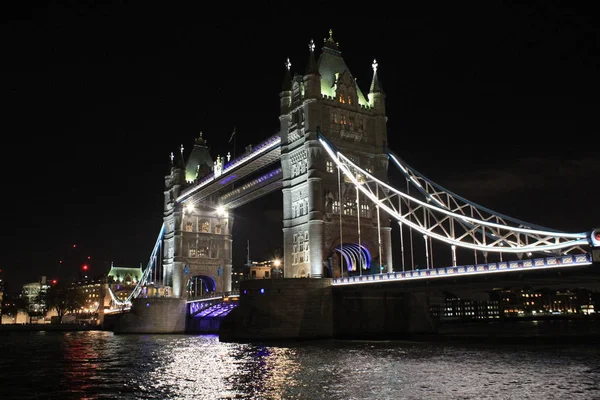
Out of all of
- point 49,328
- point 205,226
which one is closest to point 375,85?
point 205,226

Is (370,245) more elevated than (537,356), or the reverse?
(370,245)

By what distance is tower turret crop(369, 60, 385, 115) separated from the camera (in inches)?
2434

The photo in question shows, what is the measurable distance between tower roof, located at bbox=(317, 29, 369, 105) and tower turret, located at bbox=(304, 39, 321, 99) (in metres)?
1.81

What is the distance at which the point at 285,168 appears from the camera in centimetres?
6078

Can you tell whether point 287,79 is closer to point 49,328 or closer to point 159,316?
point 159,316

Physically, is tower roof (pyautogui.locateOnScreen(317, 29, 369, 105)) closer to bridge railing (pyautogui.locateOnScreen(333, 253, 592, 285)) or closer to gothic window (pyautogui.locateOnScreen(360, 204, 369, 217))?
gothic window (pyautogui.locateOnScreen(360, 204, 369, 217))

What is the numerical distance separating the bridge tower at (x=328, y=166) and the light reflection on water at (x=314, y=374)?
16196 millimetres

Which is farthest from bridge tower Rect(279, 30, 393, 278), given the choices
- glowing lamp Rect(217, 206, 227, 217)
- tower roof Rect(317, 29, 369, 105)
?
glowing lamp Rect(217, 206, 227, 217)

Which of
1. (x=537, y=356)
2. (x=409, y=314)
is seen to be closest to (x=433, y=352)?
(x=537, y=356)

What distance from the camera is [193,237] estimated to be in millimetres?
92500

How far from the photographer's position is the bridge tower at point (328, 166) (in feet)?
185

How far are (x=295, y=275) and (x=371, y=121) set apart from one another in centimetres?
1707

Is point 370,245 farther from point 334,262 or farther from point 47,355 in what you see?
point 47,355

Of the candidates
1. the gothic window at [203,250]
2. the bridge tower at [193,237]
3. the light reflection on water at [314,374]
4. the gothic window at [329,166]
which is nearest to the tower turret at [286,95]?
the gothic window at [329,166]
